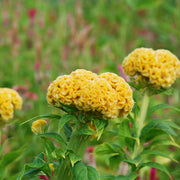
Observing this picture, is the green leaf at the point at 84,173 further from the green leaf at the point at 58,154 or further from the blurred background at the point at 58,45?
the blurred background at the point at 58,45

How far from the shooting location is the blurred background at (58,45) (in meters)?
3.38

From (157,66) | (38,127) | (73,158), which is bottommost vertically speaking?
(73,158)

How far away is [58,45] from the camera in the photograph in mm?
4957

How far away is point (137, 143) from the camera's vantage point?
6.59 feet

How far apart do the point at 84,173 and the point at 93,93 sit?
1.21 feet

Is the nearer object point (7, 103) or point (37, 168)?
point (37, 168)

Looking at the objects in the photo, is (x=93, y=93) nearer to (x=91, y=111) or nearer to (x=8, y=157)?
(x=91, y=111)

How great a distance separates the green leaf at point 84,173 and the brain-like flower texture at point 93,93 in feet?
0.85

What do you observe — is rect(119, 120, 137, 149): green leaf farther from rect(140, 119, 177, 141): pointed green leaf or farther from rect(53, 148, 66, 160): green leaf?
rect(53, 148, 66, 160): green leaf

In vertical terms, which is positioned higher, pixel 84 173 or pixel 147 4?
pixel 147 4

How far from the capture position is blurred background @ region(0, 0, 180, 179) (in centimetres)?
338

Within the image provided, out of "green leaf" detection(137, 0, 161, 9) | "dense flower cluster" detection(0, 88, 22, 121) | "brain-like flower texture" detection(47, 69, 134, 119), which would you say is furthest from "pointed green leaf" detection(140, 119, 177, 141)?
"green leaf" detection(137, 0, 161, 9)

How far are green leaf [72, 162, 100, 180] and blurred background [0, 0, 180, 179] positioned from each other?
901 millimetres

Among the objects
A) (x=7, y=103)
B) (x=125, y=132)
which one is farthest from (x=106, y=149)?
(x=7, y=103)
